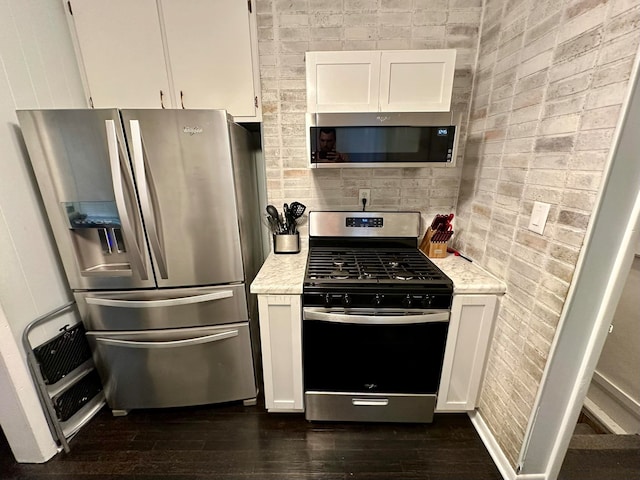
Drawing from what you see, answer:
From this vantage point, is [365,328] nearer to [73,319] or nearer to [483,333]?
[483,333]

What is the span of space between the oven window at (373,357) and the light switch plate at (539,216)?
2.04 ft

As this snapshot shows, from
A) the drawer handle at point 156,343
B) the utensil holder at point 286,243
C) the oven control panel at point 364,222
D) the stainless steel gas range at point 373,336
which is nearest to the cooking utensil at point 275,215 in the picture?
the utensil holder at point 286,243

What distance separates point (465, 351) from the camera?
143 cm

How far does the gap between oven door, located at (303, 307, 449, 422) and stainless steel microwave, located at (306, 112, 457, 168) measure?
808mm

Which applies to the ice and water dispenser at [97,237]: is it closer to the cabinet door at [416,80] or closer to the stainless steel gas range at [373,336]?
the stainless steel gas range at [373,336]

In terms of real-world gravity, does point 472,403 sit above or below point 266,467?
above

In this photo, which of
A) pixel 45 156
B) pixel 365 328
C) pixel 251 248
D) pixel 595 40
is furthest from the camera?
→ pixel 251 248

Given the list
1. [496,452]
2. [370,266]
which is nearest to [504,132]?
[370,266]

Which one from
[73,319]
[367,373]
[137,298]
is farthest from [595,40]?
[73,319]

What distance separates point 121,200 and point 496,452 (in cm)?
234

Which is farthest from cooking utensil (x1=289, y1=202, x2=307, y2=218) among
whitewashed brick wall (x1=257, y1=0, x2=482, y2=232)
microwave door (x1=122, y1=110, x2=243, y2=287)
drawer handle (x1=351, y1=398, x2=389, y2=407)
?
drawer handle (x1=351, y1=398, x2=389, y2=407)

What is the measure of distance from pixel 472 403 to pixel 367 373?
682mm

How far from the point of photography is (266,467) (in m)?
1.37

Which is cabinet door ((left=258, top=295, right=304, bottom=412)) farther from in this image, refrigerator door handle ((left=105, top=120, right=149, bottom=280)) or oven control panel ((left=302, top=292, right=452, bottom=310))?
refrigerator door handle ((left=105, top=120, right=149, bottom=280))
